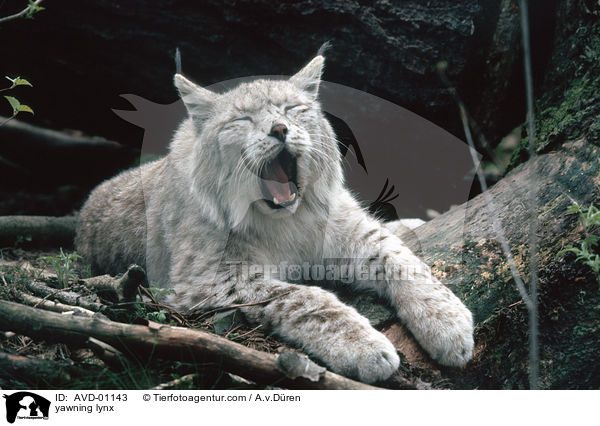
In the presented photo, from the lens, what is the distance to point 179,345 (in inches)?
89.1

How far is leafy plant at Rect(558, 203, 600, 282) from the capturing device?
2.46 meters

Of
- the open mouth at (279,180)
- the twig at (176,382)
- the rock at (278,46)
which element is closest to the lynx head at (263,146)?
the open mouth at (279,180)

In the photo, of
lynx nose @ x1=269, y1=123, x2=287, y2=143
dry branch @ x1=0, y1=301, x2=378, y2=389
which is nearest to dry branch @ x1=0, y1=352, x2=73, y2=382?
dry branch @ x1=0, y1=301, x2=378, y2=389

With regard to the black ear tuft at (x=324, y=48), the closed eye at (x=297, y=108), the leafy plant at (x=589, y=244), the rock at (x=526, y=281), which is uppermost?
the black ear tuft at (x=324, y=48)

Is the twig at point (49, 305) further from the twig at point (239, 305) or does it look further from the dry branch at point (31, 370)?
the twig at point (239, 305)

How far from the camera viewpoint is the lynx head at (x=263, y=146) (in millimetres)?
3217

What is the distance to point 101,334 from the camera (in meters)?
2.29

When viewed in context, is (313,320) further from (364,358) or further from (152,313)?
(152,313)

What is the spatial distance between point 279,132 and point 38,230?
10.2 feet

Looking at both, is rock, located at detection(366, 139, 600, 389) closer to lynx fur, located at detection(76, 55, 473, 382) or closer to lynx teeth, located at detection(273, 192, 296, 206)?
lynx fur, located at detection(76, 55, 473, 382)

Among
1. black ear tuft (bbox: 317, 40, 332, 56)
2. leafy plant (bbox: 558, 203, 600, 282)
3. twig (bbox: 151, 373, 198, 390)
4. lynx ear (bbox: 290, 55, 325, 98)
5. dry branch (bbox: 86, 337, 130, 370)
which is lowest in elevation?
twig (bbox: 151, 373, 198, 390)

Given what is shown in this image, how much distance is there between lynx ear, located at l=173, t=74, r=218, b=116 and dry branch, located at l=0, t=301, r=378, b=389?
1.75 metres

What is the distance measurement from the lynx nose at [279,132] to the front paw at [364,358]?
126 centimetres
